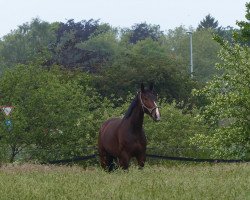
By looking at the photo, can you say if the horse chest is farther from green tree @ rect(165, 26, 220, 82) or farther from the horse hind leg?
green tree @ rect(165, 26, 220, 82)

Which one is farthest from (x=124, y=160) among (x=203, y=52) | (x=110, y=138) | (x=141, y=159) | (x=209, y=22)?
(x=209, y=22)

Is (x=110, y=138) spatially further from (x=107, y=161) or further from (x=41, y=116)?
(x=41, y=116)

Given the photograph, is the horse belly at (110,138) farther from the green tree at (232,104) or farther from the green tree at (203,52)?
the green tree at (203,52)

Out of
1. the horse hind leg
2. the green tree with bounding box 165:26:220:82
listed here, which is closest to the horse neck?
the horse hind leg

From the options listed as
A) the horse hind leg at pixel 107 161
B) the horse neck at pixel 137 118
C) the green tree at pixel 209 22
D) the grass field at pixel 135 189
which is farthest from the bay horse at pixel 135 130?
the green tree at pixel 209 22

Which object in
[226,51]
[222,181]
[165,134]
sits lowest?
[165,134]

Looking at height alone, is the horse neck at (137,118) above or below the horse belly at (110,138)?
above

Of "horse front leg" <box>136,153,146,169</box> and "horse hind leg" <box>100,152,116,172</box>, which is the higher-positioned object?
"horse front leg" <box>136,153,146,169</box>

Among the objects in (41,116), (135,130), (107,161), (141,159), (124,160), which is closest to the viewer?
(141,159)

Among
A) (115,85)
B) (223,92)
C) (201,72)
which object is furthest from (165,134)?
(201,72)

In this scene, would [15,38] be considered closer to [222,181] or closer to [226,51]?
[226,51]

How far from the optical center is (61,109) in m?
25.2

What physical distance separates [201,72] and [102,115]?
97.2 m

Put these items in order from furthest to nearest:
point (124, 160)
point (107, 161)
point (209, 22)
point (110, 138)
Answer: point (209, 22) < point (107, 161) < point (110, 138) < point (124, 160)
